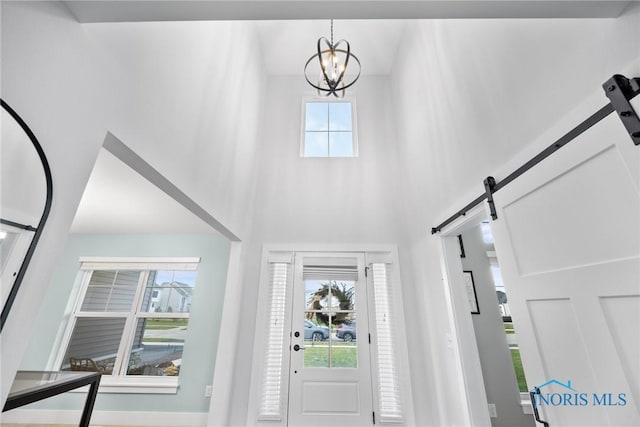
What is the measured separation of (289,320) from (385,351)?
122 centimetres

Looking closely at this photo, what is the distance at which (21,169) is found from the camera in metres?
0.77

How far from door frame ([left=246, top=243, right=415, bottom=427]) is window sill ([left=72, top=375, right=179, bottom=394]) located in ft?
4.59

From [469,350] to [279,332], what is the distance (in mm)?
2030

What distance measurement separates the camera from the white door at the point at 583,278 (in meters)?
0.90

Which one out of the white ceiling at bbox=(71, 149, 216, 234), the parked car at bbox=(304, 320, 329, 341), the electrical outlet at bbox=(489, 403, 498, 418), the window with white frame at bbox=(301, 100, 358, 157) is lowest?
the electrical outlet at bbox=(489, 403, 498, 418)

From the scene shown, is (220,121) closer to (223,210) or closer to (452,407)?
(223,210)

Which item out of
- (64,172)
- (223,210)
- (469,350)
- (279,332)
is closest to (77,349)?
(279,332)

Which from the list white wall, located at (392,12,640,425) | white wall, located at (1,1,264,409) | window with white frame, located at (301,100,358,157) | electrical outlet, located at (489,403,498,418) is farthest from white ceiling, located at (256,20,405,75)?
electrical outlet, located at (489,403,498,418)

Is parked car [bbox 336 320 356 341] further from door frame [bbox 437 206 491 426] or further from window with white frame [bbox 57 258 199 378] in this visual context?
window with white frame [bbox 57 258 199 378]

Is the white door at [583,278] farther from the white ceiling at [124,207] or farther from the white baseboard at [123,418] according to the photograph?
the white baseboard at [123,418]

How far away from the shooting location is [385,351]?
9.75 ft

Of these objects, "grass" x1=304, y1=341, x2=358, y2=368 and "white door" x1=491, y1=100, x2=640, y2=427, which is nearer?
"white door" x1=491, y1=100, x2=640, y2=427

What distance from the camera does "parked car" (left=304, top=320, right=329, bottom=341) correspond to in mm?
3068

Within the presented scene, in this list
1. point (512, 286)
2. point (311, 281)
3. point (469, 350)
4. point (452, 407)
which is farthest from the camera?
point (311, 281)
